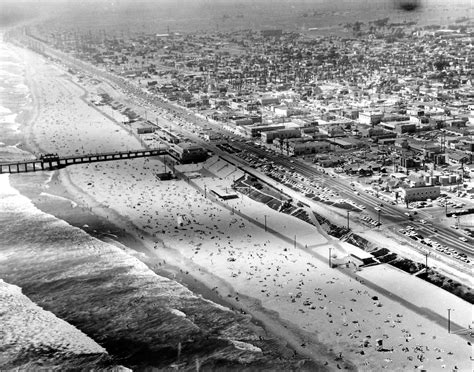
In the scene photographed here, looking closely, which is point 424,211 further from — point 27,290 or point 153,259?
point 27,290

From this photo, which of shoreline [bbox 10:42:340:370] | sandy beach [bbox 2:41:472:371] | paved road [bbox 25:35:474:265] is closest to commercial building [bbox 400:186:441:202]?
paved road [bbox 25:35:474:265]

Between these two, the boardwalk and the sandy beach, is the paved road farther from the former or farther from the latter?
the boardwalk

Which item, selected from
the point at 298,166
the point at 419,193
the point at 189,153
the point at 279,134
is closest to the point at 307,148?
the point at 298,166

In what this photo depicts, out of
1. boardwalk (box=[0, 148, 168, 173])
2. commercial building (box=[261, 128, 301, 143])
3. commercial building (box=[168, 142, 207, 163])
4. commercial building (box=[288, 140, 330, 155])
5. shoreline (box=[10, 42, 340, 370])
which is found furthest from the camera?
commercial building (box=[261, 128, 301, 143])

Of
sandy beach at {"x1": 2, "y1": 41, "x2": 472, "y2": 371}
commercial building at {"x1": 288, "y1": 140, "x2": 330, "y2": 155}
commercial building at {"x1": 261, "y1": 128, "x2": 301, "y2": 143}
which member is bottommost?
commercial building at {"x1": 261, "y1": 128, "x2": 301, "y2": 143}

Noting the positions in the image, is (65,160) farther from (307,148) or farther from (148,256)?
(148,256)

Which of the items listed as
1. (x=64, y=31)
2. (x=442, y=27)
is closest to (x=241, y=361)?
(x=442, y=27)

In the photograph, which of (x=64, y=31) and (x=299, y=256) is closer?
(x=299, y=256)
